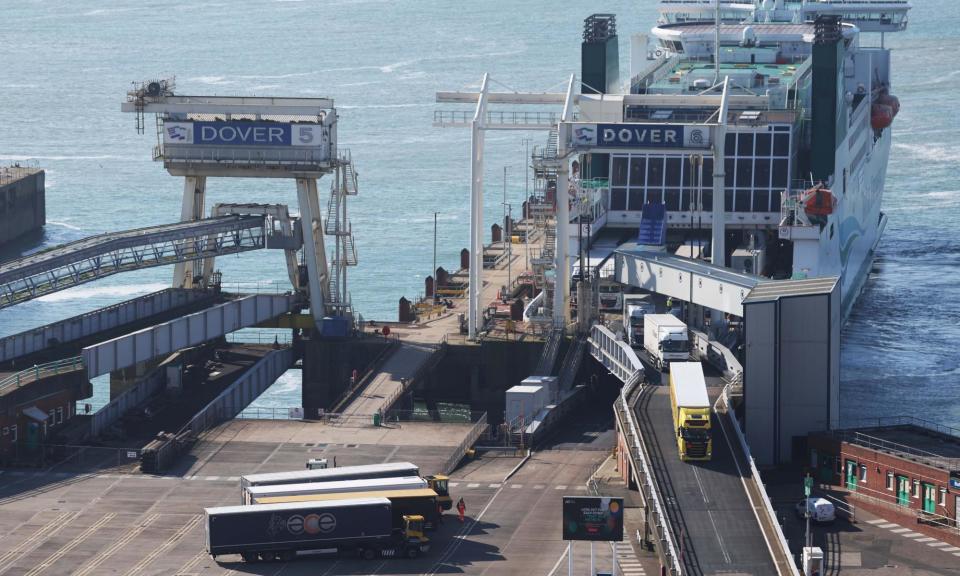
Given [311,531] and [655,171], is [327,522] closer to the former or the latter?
[311,531]

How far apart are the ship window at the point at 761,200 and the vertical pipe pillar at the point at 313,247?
30.0 meters

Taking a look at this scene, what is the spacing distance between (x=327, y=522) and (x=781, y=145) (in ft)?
195

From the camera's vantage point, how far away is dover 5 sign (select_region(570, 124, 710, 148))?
4478 inches

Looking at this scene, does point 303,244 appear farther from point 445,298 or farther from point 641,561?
point 641,561

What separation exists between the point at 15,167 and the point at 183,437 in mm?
101520

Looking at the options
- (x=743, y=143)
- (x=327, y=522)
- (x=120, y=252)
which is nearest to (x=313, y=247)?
(x=120, y=252)

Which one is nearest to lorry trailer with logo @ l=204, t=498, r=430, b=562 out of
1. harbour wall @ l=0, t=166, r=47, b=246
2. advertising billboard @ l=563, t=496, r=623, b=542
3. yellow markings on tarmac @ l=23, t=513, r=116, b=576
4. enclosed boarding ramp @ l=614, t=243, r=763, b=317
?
yellow markings on tarmac @ l=23, t=513, r=116, b=576

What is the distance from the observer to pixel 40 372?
100625 millimetres

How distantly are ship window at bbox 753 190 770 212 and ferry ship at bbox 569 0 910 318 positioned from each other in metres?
0.07

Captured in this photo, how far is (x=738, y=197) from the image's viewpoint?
13238 centimetres

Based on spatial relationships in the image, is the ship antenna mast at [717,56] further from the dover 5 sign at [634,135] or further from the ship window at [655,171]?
the dover 5 sign at [634,135]

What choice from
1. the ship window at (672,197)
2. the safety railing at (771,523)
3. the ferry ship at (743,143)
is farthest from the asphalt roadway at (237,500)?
the ship window at (672,197)

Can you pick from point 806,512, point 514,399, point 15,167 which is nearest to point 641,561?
point 806,512

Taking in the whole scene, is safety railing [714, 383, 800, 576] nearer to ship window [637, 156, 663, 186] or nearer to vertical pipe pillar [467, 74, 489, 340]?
vertical pipe pillar [467, 74, 489, 340]
